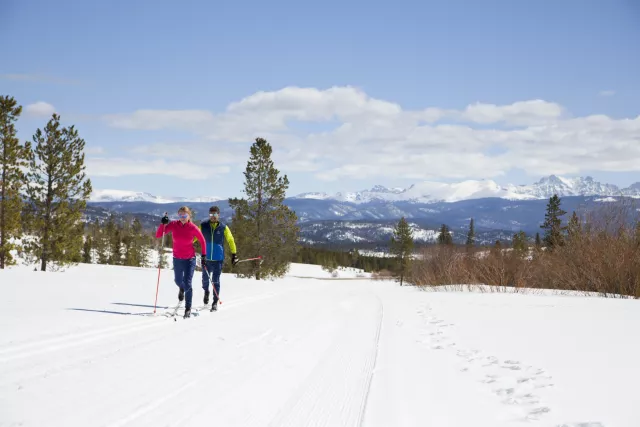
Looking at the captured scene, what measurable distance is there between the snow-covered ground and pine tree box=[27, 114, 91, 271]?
22294 millimetres

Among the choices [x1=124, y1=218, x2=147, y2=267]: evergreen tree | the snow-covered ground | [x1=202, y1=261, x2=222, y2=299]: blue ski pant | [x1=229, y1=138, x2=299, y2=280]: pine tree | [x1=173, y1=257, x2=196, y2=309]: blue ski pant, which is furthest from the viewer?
[x1=124, y1=218, x2=147, y2=267]: evergreen tree

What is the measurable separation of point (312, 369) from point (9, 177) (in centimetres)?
2887

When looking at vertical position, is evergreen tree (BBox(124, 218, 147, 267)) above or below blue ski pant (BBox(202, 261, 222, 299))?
below

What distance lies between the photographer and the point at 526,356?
18.1 ft

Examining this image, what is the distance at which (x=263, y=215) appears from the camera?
108 ft

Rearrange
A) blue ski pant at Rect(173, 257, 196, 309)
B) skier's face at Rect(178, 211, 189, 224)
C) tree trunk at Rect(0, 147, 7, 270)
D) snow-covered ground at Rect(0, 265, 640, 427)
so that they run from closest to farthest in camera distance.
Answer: snow-covered ground at Rect(0, 265, 640, 427)
blue ski pant at Rect(173, 257, 196, 309)
skier's face at Rect(178, 211, 189, 224)
tree trunk at Rect(0, 147, 7, 270)

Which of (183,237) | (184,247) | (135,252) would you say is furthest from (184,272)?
(135,252)

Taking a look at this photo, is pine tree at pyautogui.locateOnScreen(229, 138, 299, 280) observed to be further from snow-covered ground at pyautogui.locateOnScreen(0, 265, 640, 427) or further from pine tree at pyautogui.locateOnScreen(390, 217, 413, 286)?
pine tree at pyautogui.locateOnScreen(390, 217, 413, 286)

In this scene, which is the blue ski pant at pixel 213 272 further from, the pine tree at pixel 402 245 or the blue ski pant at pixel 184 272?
the pine tree at pixel 402 245

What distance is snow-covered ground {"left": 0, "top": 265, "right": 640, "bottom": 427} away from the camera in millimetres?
3588

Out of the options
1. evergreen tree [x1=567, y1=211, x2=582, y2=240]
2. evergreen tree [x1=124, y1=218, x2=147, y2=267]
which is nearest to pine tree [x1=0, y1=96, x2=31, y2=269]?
evergreen tree [x1=567, y1=211, x2=582, y2=240]

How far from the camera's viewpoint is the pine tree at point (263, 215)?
106 feet

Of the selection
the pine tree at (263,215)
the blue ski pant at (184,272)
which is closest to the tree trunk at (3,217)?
the pine tree at (263,215)

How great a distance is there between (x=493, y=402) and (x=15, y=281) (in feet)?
46.8
